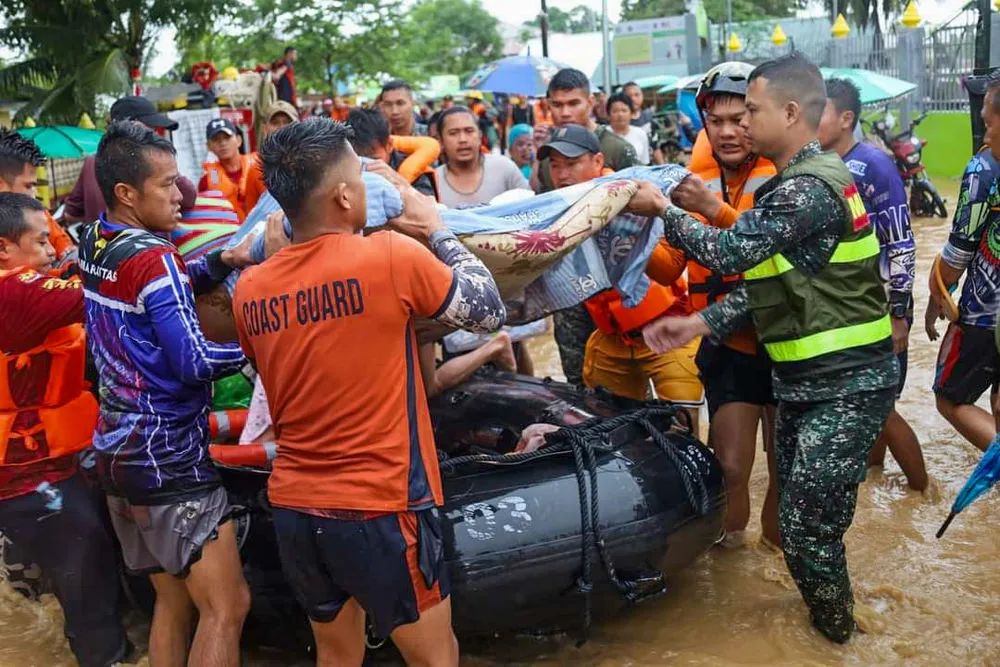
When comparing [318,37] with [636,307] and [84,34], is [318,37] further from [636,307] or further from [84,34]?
[636,307]

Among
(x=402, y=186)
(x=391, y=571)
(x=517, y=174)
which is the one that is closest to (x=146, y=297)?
(x=402, y=186)

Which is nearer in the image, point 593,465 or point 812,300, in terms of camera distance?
point 812,300

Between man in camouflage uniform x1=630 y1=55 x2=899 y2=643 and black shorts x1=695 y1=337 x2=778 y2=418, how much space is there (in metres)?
0.56

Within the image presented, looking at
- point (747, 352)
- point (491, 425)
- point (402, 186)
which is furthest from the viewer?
point (491, 425)

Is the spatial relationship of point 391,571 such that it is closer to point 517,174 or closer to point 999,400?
point 999,400

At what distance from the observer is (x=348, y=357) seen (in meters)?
2.42

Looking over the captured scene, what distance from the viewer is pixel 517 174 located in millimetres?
5629

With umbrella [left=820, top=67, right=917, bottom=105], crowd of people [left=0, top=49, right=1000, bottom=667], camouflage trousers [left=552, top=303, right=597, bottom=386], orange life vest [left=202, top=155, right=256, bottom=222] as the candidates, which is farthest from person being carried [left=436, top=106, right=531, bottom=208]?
umbrella [left=820, top=67, right=917, bottom=105]

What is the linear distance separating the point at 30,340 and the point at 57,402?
0.90 feet

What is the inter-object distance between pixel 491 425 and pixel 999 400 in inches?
77.7

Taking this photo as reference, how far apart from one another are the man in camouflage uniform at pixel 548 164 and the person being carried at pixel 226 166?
2433mm

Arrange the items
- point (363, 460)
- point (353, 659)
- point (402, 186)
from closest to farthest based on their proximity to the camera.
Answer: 1. point (363, 460)
2. point (353, 659)
3. point (402, 186)

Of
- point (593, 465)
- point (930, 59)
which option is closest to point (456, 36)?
point (930, 59)

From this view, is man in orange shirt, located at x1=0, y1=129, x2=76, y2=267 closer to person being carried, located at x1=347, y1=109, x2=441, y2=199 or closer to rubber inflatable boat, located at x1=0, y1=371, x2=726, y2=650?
person being carried, located at x1=347, y1=109, x2=441, y2=199
